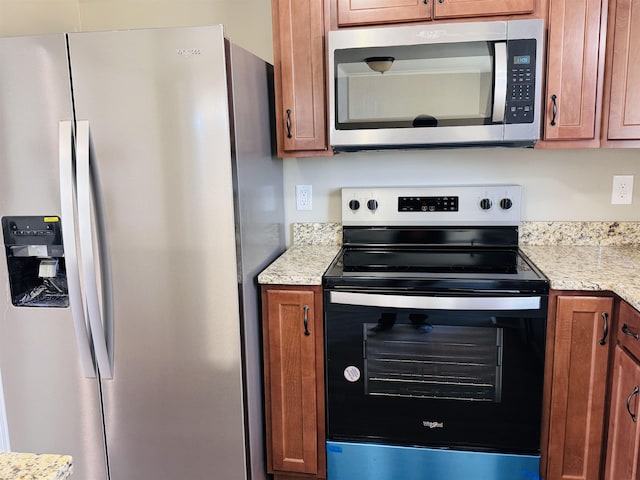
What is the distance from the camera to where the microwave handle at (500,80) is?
1.71 metres

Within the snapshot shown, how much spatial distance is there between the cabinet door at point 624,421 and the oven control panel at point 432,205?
0.76 metres

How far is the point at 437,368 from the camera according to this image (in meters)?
1.73

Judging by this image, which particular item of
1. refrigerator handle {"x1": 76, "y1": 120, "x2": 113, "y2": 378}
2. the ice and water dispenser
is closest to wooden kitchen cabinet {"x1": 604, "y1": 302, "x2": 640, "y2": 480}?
refrigerator handle {"x1": 76, "y1": 120, "x2": 113, "y2": 378}

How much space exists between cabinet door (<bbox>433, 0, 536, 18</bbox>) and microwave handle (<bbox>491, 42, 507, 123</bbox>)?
0.14 metres

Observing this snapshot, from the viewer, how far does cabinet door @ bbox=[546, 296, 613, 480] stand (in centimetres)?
159

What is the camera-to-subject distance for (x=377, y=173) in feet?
7.36

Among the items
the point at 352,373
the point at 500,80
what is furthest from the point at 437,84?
the point at 352,373

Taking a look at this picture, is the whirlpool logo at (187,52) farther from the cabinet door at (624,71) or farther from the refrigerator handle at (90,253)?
the cabinet door at (624,71)

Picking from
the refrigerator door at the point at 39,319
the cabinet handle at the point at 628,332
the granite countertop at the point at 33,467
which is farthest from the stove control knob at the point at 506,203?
the granite countertop at the point at 33,467

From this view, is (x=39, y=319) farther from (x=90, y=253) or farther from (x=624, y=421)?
(x=624, y=421)

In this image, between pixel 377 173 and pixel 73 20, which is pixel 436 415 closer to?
pixel 377 173

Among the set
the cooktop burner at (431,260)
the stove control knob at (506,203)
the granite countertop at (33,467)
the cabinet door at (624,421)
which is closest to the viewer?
the granite countertop at (33,467)

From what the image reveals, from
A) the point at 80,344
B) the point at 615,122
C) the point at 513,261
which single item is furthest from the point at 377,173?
the point at 80,344

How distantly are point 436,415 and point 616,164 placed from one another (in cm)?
133
